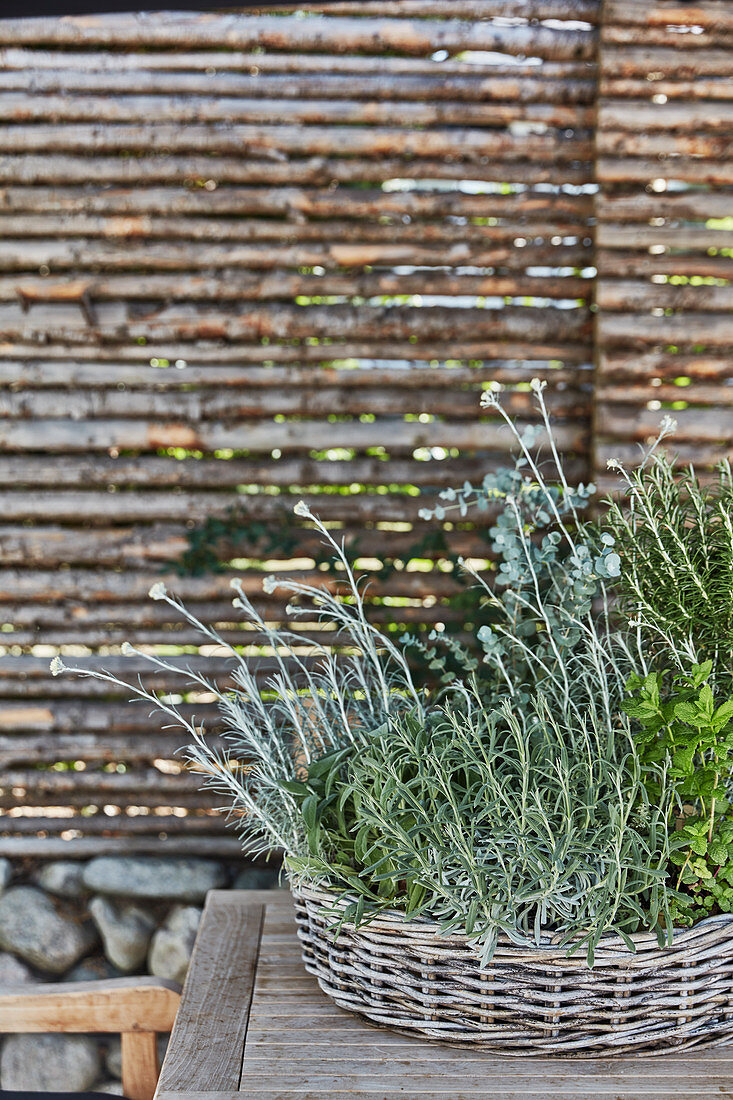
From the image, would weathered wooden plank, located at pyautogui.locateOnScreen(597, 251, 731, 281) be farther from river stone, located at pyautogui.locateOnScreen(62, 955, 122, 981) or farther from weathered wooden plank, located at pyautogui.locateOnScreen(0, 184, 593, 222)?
river stone, located at pyautogui.locateOnScreen(62, 955, 122, 981)

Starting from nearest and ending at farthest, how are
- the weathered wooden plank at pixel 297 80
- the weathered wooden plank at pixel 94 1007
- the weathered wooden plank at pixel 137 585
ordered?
the weathered wooden plank at pixel 94 1007 → the weathered wooden plank at pixel 297 80 → the weathered wooden plank at pixel 137 585

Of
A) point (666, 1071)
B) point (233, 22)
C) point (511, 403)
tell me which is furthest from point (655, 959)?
point (233, 22)

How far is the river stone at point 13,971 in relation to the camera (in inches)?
93.7

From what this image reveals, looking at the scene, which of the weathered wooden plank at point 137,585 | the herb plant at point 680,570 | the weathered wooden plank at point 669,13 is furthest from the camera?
the weathered wooden plank at point 137,585

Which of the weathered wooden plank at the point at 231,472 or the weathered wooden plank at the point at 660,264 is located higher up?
the weathered wooden plank at the point at 660,264

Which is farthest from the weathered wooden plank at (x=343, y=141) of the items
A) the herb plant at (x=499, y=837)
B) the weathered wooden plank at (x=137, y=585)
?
the herb plant at (x=499, y=837)

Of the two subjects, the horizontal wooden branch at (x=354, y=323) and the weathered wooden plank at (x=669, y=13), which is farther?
the horizontal wooden branch at (x=354, y=323)

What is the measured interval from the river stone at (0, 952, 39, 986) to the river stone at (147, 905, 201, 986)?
37cm

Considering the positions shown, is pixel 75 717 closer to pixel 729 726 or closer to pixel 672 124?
pixel 729 726

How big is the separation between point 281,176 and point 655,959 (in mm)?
2080

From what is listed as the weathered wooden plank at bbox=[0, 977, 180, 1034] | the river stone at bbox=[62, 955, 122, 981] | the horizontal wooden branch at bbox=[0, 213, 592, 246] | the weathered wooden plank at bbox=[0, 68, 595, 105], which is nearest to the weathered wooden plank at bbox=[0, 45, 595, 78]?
the weathered wooden plank at bbox=[0, 68, 595, 105]

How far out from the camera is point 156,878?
2.38m

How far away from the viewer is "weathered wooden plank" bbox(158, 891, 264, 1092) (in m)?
0.90

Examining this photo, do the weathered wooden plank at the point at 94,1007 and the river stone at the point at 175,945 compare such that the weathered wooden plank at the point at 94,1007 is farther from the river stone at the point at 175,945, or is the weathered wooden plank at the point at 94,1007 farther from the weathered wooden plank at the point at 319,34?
the weathered wooden plank at the point at 319,34
